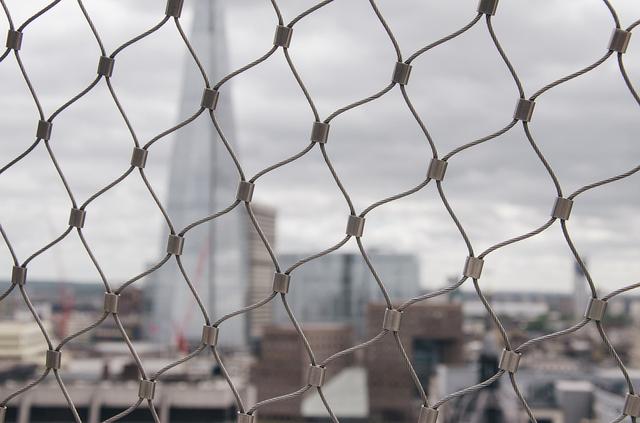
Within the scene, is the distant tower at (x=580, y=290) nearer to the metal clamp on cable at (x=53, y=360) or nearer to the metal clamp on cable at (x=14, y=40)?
the metal clamp on cable at (x=53, y=360)

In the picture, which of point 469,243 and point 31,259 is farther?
point 31,259

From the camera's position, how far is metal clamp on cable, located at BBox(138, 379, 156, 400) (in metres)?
0.76

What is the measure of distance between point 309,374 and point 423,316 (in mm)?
14914

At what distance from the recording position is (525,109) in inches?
25.2

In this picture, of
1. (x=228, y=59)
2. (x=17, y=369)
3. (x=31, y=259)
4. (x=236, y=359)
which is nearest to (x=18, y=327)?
(x=17, y=369)

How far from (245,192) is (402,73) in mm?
172

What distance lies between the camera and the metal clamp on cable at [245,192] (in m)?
0.73

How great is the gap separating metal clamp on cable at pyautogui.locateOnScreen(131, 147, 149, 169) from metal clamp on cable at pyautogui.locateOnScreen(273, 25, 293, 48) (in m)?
0.17

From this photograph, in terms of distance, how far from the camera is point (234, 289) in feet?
52.9

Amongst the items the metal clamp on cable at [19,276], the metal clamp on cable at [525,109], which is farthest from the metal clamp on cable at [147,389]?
the metal clamp on cable at [525,109]

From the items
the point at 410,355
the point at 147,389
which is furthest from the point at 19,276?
the point at 410,355

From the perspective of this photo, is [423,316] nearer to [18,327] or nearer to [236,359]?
[236,359]

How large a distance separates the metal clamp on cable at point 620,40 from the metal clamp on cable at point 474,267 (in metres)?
0.19

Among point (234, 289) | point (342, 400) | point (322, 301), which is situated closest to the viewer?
point (342, 400)
